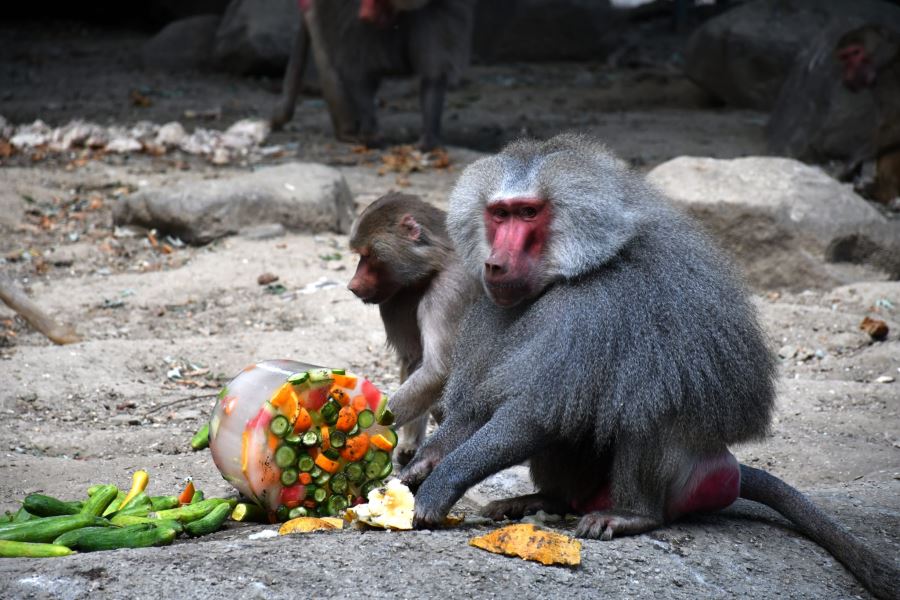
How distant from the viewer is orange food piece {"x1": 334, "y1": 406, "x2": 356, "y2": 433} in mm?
3770

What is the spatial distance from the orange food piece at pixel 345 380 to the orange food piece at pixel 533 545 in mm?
750

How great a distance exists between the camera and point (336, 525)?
3625 mm

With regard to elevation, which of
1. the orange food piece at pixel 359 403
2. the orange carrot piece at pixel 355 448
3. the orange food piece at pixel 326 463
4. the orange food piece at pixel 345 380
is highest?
the orange food piece at pixel 345 380

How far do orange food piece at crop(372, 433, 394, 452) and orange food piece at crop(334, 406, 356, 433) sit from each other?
0.37 ft

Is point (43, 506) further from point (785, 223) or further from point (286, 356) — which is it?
point (785, 223)

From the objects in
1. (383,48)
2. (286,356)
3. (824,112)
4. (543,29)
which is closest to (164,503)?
(286,356)

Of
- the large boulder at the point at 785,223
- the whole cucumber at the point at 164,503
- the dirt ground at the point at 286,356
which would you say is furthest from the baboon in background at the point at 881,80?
the whole cucumber at the point at 164,503

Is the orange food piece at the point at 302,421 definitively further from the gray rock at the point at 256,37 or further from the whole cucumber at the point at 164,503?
the gray rock at the point at 256,37

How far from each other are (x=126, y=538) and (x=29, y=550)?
0.27 metres

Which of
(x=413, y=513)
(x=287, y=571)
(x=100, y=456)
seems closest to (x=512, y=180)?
(x=413, y=513)

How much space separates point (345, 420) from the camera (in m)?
3.77

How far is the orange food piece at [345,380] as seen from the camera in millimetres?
3755

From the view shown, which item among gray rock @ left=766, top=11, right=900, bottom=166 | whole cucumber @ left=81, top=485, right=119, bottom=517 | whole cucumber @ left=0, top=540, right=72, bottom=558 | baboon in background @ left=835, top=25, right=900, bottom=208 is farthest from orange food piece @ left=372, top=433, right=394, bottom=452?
gray rock @ left=766, top=11, right=900, bottom=166

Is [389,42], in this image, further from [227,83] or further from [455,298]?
[455,298]
